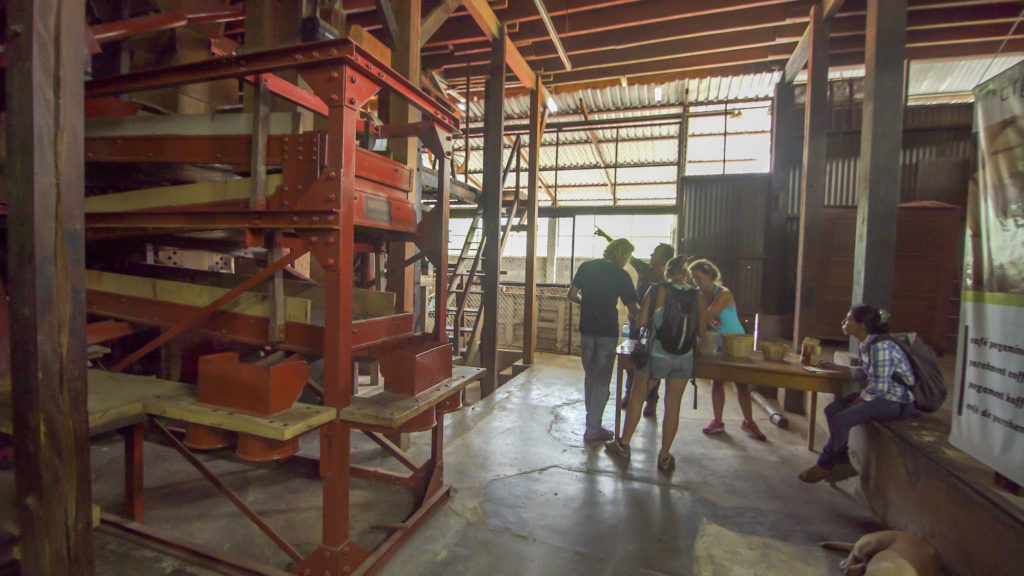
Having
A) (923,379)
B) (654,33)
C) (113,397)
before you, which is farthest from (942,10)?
(113,397)

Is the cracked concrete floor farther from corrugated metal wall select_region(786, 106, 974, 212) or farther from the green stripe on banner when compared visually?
corrugated metal wall select_region(786, 106, 974, 212)

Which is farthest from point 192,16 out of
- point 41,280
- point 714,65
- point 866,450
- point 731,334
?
point 714,65

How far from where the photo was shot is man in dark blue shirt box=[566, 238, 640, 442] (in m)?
4.90

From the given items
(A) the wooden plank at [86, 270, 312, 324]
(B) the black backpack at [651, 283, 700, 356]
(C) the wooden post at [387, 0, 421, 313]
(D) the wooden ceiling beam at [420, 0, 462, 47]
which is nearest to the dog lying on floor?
(B) the black backpack at [651, 283, 700, 356]

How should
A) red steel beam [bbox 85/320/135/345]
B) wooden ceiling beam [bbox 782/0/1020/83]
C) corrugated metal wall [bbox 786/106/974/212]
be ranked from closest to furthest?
red steel beam [bbox 85/320/135/345] < wooden ceiling beam [bbox 782/0/1020/83] < corrugated metal wall [bbox 786/106/974/212]

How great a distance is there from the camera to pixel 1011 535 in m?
2.16

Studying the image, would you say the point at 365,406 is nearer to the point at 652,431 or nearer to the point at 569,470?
the point at 569,470

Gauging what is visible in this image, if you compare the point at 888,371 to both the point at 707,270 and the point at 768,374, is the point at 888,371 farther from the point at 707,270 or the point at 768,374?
the point at 707,270

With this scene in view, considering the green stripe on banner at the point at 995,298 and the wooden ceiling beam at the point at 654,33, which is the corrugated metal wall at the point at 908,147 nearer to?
the wooden ceiling beam at the point at 654,33

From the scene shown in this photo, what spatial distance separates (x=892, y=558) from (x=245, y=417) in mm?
3393

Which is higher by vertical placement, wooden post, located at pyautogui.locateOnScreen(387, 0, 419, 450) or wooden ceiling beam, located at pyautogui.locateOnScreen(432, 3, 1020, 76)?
wooden ceiling beam, located at pyautogui.locateOnScreen(432, 3, 1020, 76)

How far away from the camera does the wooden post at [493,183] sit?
6621mm

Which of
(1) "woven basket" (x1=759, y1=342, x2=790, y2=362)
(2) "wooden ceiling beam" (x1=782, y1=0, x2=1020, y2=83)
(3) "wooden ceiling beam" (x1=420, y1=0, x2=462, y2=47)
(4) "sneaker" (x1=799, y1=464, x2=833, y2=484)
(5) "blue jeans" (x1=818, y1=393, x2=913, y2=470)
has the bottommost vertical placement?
(4) "sneaker" (x1=799, y1=464, x2=833, y2=484)

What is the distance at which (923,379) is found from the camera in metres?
3.56
